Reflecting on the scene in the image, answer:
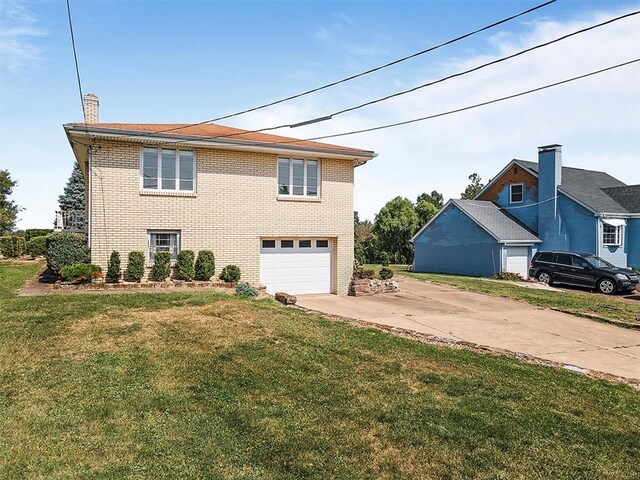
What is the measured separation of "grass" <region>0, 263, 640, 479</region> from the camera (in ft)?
14.0

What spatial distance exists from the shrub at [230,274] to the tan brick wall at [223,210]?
0.44 meters

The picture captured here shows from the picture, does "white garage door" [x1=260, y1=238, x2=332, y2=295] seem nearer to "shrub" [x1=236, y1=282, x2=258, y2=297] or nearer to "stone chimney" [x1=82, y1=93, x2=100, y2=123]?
"shrub" [x1=236, y1=282, x2=258, y2=297]

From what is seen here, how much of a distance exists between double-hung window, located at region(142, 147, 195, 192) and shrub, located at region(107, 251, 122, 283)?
7.87 feet

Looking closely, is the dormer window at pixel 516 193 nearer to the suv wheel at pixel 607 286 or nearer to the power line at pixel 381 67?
the suv wheel at pixel 607 286

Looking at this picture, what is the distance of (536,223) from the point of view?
96.8 feet

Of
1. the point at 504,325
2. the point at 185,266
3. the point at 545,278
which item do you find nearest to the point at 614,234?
the point at 545,278

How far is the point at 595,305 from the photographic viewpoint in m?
15.6

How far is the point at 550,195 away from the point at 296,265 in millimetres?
20062

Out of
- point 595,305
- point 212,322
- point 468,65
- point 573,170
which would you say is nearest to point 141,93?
point 212,322

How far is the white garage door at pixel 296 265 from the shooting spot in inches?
635

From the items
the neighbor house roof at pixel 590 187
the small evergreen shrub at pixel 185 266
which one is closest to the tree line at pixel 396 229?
the neighbor house roof at pixel 590 187

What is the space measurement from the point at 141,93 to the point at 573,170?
101 ft

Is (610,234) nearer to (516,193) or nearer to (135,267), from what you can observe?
(516,193)

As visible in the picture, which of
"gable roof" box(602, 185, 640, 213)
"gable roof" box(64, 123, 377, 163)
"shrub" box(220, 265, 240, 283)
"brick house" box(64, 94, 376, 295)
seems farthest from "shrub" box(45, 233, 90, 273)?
"gable roof" box(602, 185, 640, 213)
